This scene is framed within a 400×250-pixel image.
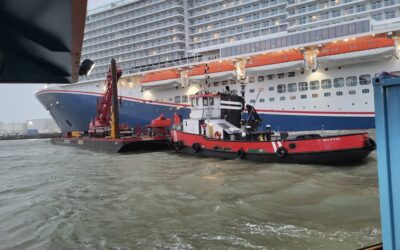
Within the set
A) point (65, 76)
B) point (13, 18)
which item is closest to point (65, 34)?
point (13, 18)

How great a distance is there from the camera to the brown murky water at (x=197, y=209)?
16.7ft

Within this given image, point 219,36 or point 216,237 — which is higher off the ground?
point 219,36

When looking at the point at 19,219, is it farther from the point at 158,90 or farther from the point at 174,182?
the point at 158,90

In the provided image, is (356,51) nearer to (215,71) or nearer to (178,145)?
(215,71)

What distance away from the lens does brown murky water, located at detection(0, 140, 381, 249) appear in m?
5.08

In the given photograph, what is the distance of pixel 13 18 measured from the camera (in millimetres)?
2936

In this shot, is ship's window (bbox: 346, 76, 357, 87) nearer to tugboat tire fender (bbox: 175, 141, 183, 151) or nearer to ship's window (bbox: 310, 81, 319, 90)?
ship's window (bbox: 310, 81, 319, 90)

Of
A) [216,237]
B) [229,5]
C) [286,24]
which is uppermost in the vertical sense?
[229,5]

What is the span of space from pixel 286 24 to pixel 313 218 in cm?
3116

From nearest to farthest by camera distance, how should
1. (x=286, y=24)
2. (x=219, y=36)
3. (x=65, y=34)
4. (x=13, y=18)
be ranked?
1. (x=13, y=18)
2. (x=65, y=34)
3. (x=286, y=24)
4. (x=219, y=36)

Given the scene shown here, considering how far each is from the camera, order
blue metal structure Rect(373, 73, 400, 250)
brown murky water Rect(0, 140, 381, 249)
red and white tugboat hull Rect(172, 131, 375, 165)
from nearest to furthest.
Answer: blue metal structure Rect(373, 73, 400, 250) → brown murky water Rect(0, 140, 381, 249) → red and white tugboat hull Rect(172, 131, 375, 165)

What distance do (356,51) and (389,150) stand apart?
18854mm

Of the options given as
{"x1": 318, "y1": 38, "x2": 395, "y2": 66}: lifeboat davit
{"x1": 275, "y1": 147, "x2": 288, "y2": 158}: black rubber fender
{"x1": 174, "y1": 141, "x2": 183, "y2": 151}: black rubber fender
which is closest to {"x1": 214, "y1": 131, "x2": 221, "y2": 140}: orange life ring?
{"x1": 174, "y1": 141, "x2": 183, "y2": 151}: black rubber fender

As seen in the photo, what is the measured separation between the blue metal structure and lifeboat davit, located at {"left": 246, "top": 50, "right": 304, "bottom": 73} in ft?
64.7
